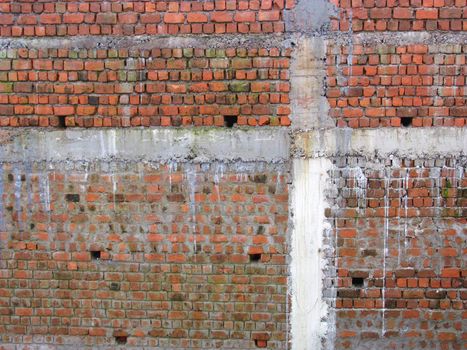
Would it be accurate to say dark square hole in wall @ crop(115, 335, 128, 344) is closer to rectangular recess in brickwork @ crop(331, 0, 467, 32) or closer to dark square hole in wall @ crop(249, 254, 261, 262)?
dark square hole in wall @ crop(249, 254, 261, 262)

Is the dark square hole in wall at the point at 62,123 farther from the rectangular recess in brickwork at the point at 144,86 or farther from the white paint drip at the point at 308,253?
the white paint drip at the point at 308,253

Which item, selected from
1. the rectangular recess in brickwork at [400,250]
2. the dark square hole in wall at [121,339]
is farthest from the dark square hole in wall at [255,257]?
the dark square hole in wall at [121,339]

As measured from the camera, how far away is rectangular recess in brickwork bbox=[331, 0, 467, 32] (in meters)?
3.34

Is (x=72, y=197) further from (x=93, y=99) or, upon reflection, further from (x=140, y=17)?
(x=140, y=17)

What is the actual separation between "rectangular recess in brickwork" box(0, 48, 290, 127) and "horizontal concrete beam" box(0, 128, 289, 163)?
84 millimetres

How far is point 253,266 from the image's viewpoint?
3.55 m

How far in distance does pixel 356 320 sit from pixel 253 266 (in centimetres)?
97

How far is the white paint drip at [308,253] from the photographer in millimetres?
3473

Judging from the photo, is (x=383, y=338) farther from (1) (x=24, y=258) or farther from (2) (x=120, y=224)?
(1) (x=24, y=258)

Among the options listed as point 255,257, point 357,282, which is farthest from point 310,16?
point 357,282

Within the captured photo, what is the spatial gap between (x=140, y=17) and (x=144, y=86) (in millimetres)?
551

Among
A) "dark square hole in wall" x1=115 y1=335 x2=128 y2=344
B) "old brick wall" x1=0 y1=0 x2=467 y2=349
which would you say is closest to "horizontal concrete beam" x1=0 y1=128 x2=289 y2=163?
"old brick wall" x1=0 y1=0 x2=467 y2=349

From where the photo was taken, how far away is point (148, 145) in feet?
11.5

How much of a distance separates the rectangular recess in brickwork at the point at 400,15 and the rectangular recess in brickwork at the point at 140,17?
0.46 meters
